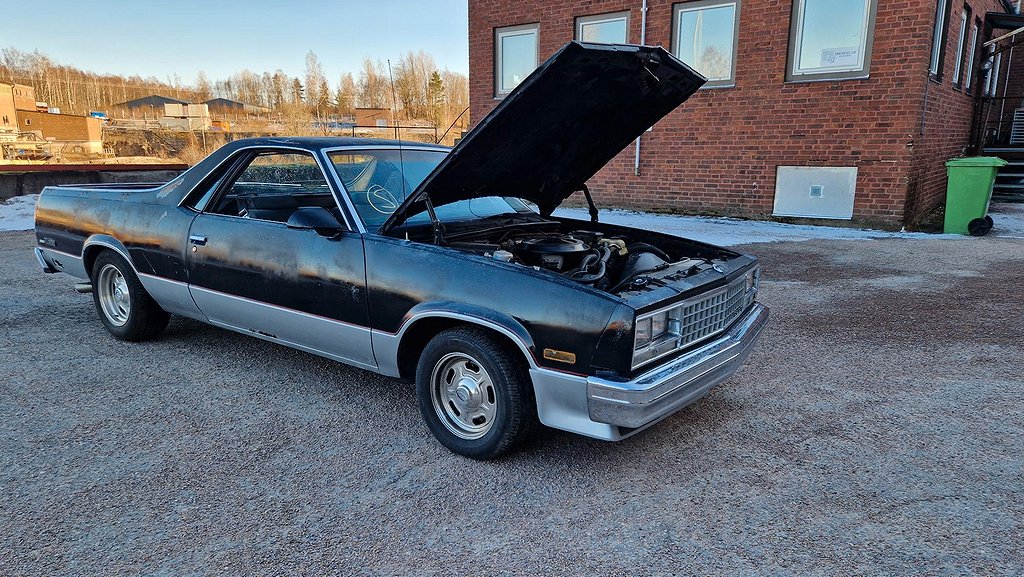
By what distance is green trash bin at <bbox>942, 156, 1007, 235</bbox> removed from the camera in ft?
32.6

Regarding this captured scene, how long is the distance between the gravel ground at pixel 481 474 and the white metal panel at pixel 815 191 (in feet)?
21.5

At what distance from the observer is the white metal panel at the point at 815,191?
1089cm

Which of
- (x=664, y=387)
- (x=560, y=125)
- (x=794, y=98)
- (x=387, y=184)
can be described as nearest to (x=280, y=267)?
(x=387, y=184)

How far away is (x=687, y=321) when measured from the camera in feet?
10.1

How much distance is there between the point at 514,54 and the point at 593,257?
37.0 ft

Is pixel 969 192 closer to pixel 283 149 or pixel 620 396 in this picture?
pixel 620 396

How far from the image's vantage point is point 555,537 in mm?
2539

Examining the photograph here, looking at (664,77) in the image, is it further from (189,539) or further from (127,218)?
(127,218)

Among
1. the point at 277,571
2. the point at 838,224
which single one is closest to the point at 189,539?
the point at 277,571

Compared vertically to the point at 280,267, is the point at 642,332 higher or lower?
lower

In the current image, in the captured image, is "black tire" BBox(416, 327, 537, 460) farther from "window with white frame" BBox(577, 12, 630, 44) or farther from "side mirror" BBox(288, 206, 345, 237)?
"window with white frame" BBox(577, 12, 630, 44)

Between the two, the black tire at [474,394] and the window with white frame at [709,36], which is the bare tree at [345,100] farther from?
the black tire at [474,394]

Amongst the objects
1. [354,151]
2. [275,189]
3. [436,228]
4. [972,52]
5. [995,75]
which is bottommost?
[436,228]

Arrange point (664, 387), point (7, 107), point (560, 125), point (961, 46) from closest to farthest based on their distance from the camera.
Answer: point (664, 387) < point (560, 125) < point (961, 46) < point (7, 107)
